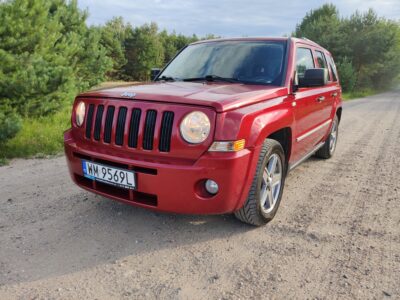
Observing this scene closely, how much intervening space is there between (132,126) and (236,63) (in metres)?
1.55

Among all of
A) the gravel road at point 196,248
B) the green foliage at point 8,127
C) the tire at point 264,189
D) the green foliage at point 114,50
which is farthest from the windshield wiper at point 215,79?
the green foliage at point 114,50

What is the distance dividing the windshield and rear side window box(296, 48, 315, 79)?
0.27 m

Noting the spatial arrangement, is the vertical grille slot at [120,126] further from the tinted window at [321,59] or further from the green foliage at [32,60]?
the green foliage at [32,60]

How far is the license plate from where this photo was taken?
8.93 feet

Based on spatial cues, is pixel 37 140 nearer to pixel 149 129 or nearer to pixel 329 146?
pixel 149 129

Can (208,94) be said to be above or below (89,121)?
above

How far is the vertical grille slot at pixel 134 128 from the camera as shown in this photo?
2.69 meters

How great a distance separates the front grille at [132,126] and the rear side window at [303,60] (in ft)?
6.32

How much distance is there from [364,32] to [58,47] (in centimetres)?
3250

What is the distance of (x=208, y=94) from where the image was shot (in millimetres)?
2752

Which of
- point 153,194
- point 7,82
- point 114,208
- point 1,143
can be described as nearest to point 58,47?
point 7,82

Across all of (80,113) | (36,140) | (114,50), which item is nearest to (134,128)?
(80,113)

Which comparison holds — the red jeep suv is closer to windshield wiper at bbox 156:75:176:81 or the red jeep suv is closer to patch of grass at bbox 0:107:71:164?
windshield wiper at bbox 156:75:176:81

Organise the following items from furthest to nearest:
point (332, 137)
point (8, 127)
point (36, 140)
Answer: point (36, 140)
point (332, 137)
point (8, 127)
